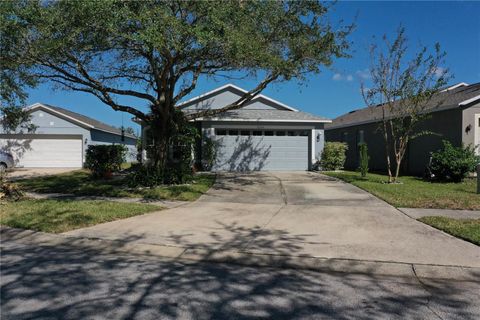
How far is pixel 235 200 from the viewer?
34.9 feet

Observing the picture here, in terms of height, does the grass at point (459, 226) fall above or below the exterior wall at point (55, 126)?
below

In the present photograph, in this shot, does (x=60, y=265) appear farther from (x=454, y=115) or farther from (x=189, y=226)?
(x=454, y=115)

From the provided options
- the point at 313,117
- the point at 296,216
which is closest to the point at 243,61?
the point at 296,216

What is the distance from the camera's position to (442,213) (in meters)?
8.38

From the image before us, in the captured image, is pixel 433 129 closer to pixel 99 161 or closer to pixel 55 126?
pixel 99 161

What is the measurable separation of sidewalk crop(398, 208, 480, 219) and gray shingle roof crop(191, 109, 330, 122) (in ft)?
37.9

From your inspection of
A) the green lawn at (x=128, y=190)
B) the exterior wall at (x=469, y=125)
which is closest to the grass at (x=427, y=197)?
the exterior wall at (x=469, y=125)

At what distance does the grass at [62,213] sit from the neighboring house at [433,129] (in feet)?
35.3

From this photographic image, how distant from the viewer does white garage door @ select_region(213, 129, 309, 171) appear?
19672 mm

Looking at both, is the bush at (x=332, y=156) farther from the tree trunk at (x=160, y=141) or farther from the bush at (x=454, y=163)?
the tree trunk at (x=160, y=141)

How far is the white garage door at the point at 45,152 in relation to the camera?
1043 inches

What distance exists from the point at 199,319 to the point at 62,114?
2636 cm

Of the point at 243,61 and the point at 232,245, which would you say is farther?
the point at 243,61

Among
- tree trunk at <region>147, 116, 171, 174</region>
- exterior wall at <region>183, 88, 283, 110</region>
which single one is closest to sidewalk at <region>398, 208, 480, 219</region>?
tree trunk at <region>147, 116, 171, 174</region>
